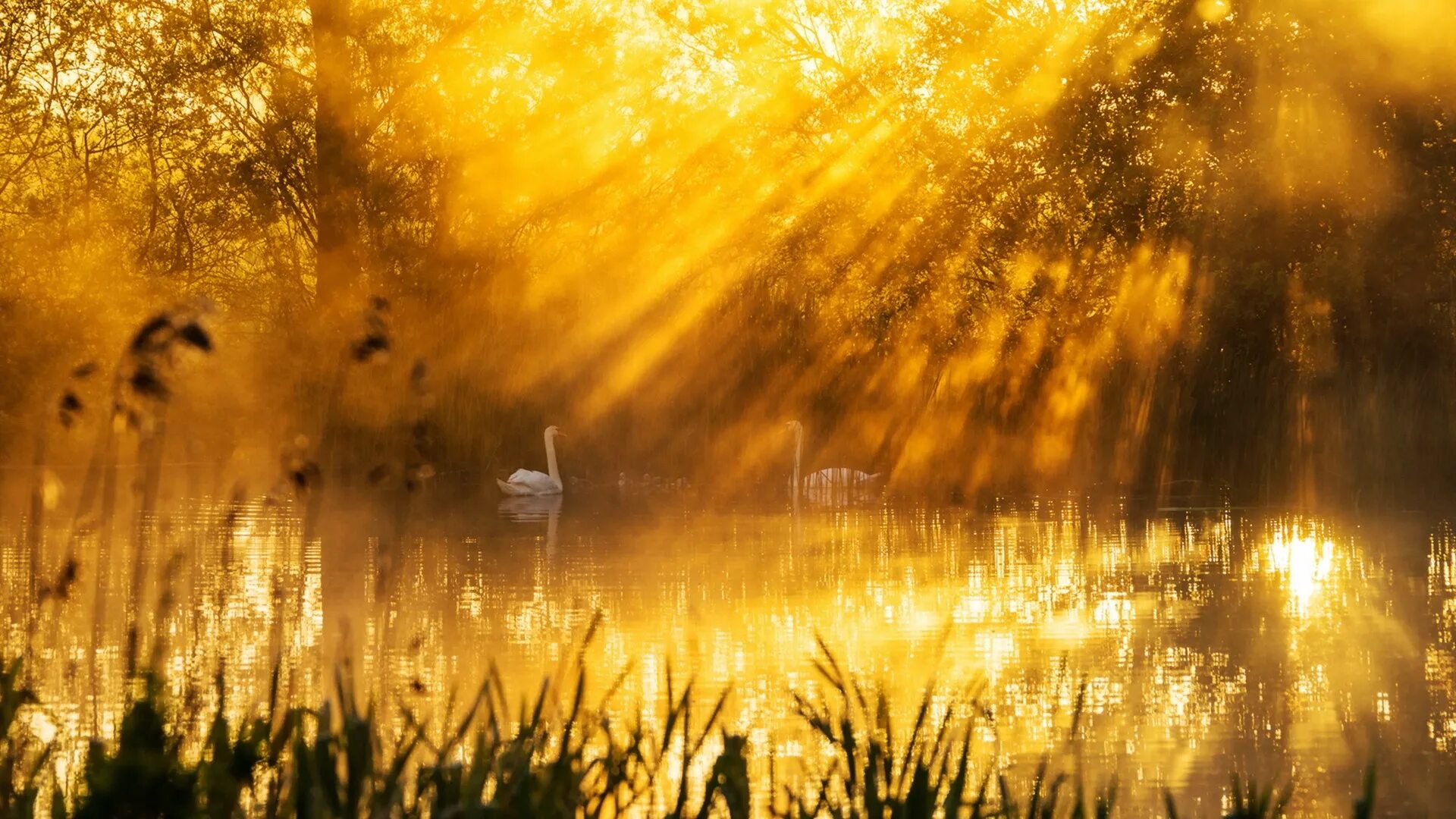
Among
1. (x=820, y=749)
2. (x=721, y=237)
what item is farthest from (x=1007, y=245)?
(x=820, y=749)

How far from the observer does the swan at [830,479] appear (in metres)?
15.6

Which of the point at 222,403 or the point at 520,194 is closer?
the point at 222,403

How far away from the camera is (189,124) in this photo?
21391 millimetres

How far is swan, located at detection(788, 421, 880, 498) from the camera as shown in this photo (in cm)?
1563

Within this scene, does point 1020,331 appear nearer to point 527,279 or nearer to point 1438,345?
point 1438,345

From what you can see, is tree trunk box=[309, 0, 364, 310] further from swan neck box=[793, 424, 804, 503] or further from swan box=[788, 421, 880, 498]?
swan box=[788, 421, 880, 498]

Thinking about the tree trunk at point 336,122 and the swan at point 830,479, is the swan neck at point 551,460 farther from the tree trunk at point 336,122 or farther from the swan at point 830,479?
the tree trunk at point 336,122

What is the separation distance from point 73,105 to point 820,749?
1871cm

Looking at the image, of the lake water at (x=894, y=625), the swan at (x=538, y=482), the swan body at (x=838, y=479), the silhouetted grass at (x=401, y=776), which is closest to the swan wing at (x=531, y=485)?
the swan at (x=538, y=482)

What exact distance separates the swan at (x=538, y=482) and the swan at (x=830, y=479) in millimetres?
2029

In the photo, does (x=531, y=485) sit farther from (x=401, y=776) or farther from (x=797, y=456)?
(x=401, y=776)

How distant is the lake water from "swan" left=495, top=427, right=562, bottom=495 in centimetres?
280

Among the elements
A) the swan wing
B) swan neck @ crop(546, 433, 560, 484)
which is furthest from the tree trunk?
the swan wing

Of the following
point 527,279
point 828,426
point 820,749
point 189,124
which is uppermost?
point 189,124
